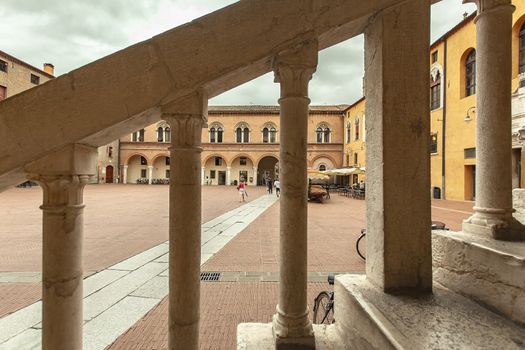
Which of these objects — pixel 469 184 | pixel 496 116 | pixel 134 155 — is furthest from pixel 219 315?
pixel 134 155

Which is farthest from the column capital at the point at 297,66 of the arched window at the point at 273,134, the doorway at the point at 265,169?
the doorway at the point at 265,169

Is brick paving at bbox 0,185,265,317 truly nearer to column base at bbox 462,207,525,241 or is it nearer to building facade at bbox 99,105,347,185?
column base at bbox 462,207,525,241

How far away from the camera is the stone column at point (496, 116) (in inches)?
84.7

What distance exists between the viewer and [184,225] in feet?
5.83

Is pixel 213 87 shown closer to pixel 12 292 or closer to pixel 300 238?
pixel 300 238

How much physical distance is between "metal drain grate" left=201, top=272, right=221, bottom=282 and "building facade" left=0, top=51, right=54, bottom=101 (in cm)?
2720

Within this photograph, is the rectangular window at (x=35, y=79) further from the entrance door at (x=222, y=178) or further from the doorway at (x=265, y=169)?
the doorway at (x=265, y=169)

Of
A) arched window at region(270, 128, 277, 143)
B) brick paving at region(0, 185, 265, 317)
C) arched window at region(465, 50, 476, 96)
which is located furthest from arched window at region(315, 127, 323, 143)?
brick paving at region(0, 185, 265, 317)

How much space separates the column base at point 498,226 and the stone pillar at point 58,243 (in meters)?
2.91

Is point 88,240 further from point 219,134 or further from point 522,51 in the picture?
point 219,134

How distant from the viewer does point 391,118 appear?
1.93 m

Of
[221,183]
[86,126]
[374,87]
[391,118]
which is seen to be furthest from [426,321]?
[221,183]

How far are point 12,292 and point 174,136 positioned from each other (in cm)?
428

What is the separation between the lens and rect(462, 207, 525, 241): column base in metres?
2.06
